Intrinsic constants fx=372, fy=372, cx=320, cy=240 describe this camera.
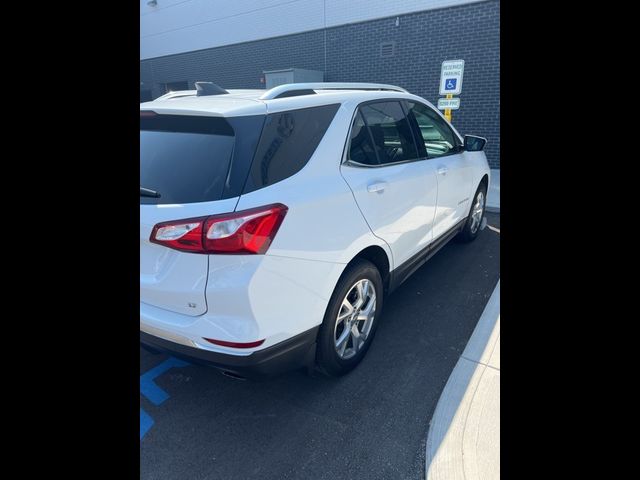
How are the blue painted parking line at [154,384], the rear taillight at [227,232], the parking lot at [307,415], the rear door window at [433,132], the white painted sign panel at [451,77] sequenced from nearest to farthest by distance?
the rear taillight at [227,232] → the parking lot at [307,415] → the blue painted parking line at [154,384] → the rear door window at [433,132] → the white painted sign panel at [451,77]

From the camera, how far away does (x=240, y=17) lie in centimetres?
1395

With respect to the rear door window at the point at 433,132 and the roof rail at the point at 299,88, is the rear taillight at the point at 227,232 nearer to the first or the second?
the roof rail at the point at 299,88

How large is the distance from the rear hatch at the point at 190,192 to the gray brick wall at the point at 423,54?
923 cm

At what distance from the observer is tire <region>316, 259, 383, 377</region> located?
2.26 m

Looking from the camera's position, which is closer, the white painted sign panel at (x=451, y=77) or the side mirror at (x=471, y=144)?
the side mirror at (x=471, y=144)

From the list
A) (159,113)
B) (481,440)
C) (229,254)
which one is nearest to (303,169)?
(229,254)

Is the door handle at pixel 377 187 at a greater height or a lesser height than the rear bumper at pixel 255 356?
greater

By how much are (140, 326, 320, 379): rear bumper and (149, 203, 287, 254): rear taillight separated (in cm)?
54

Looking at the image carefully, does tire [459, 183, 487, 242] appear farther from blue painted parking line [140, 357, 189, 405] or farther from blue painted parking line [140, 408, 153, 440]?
blue painted parking line [140, 408, 153, 440]

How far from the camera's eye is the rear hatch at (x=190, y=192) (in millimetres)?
1784

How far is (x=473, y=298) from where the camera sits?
11.6ft

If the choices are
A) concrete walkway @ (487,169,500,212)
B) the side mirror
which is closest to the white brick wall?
concrete walkway @ (487,169,500,212)

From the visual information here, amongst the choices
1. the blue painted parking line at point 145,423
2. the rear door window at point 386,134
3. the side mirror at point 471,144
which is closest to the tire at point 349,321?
the rear door window at point 386,134

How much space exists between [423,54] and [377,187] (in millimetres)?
9249
